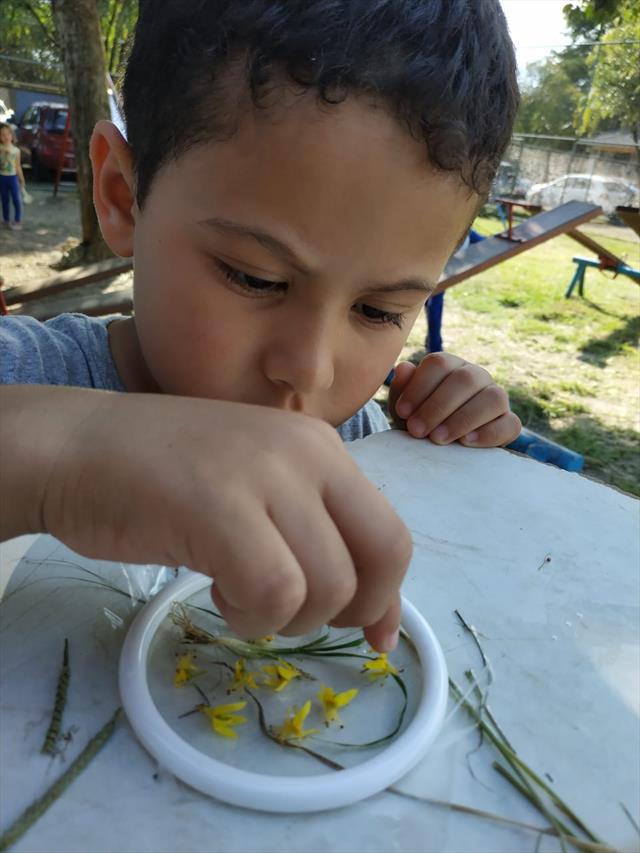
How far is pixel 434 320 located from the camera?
15.4 ft

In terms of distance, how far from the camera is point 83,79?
6.45 meters

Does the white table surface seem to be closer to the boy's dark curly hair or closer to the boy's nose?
the boy's nose

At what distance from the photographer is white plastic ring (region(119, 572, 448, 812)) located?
20.8 inches

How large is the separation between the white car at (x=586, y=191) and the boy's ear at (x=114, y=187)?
14.3 metres

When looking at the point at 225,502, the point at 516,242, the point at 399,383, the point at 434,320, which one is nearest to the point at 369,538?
the point at 225,502

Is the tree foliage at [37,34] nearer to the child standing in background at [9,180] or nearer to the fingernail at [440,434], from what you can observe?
the child standing in background at [9,180]

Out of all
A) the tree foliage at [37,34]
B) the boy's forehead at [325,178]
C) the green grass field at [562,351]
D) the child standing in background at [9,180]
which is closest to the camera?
the boy's forehead at [325,178]

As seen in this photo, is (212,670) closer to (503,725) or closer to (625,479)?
(503,725)

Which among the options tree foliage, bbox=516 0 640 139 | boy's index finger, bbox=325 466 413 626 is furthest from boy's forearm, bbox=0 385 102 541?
tree foliage, bbox=516 0 640 139

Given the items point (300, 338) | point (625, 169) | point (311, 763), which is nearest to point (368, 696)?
point (311, 763)

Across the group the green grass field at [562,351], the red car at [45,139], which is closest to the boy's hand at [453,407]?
the green grass field at [562,351]

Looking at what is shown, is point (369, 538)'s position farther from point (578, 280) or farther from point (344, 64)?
point (578, 280)

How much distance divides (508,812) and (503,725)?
0.31 ft

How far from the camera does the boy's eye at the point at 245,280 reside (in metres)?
0.84
